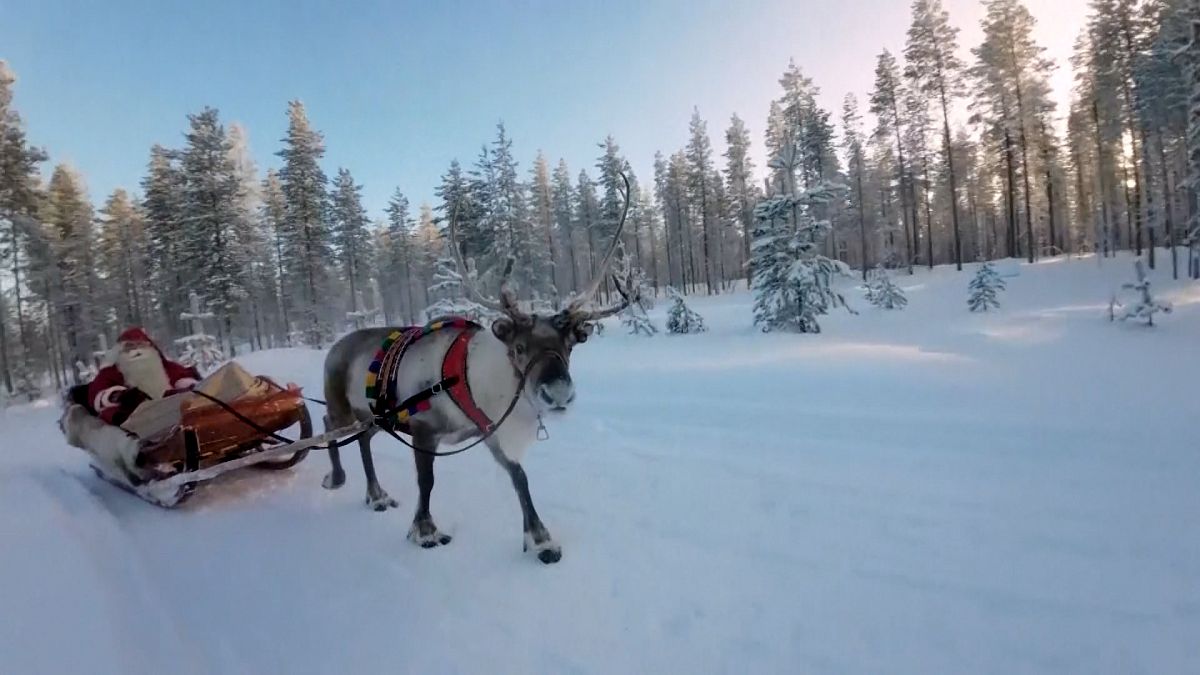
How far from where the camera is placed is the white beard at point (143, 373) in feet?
19.3

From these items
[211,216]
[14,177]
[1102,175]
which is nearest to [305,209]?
[211,216]

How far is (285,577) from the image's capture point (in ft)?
13.1

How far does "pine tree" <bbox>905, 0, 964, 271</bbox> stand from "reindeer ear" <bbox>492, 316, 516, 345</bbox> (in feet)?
127

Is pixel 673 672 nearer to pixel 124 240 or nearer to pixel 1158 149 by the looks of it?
pixel 1158 149

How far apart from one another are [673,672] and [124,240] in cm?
5532

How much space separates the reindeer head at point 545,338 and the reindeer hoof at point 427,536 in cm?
148

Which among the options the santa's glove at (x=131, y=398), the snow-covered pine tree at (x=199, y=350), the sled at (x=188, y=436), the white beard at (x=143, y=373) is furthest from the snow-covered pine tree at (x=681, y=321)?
the santa's glove at (x=131, y=398)

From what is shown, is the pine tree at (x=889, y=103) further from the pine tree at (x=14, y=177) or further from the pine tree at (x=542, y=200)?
the pine tree at (x=14, y=177)

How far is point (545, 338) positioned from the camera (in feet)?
12.5

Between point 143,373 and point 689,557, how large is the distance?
5.72m

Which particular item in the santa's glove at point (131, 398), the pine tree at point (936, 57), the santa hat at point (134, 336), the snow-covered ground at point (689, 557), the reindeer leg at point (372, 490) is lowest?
the snow-covered ground at point (689, 557)

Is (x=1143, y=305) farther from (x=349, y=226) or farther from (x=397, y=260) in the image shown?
(x=397, y=260)

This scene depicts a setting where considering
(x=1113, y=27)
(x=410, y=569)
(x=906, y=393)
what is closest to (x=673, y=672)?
(x=410, y=569)

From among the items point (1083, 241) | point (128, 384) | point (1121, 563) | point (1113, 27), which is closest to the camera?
point (1121, 563)
